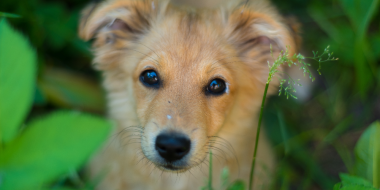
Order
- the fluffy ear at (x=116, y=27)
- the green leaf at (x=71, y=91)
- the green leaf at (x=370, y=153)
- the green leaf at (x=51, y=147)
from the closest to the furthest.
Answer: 1. the green leaf at (x=51, y=147)
2. the green leaf at (x=370, y=153)
3. the fluffy ear at (x=116, y=27)
4. the green leaf at (x=71, y=91)

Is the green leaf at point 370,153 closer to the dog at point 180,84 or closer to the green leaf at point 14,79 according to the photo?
the dog at point 180,84

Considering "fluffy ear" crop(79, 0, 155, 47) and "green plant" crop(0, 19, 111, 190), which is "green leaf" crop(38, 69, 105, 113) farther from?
"green plant" crop(0, 19, 111, 190)

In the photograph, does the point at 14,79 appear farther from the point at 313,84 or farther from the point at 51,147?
the point at 313,84

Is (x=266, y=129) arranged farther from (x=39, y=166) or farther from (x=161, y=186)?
(x=39, y=166)

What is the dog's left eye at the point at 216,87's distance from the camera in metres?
2.33

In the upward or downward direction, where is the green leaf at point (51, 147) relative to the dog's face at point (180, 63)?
upward

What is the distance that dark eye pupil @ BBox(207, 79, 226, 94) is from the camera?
2328mm

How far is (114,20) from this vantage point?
8.59 feet

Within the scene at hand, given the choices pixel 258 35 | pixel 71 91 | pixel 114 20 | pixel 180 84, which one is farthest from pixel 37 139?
pixel 71 91

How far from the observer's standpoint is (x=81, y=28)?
2.43 m

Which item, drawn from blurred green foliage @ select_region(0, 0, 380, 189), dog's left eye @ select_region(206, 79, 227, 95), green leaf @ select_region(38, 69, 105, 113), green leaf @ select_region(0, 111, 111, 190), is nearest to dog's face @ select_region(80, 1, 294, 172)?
dog's left eye @ select_region(206, 79, 227, 95)

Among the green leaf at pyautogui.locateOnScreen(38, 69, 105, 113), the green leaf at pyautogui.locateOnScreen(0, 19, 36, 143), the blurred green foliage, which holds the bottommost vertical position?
the green leaf at pyautogui.locateOnScreen(38, 69, 105, 113)

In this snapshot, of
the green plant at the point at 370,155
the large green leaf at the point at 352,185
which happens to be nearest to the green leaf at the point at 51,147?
the large green leaf at the point at 352,185

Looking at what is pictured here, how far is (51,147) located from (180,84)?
137 centimetres
